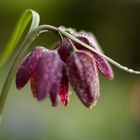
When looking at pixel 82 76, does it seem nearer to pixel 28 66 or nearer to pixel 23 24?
pixel 28 66

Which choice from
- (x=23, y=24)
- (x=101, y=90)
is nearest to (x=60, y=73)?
(x=23, y=24)

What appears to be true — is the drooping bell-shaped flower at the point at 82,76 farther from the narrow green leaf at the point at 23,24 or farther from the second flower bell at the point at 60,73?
the narrow green leaf at the point at 23,24

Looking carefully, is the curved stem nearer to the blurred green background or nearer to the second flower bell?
the second flower bell

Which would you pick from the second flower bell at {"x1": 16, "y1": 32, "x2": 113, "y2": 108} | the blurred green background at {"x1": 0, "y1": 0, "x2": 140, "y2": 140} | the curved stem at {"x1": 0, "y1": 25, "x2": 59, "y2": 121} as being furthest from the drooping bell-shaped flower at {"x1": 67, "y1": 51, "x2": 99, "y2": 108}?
the blurred green background at {"x1": 0, "y1": 0, "x2": 140, "y2": 140}

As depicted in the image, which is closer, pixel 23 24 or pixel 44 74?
pixel 44 74

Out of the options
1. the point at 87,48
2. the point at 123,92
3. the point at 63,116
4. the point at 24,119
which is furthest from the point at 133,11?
the point at 87,48

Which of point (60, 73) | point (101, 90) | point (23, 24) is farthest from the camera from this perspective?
point (101, 90)

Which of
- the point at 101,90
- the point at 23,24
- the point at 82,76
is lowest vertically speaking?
the point at 82,76
